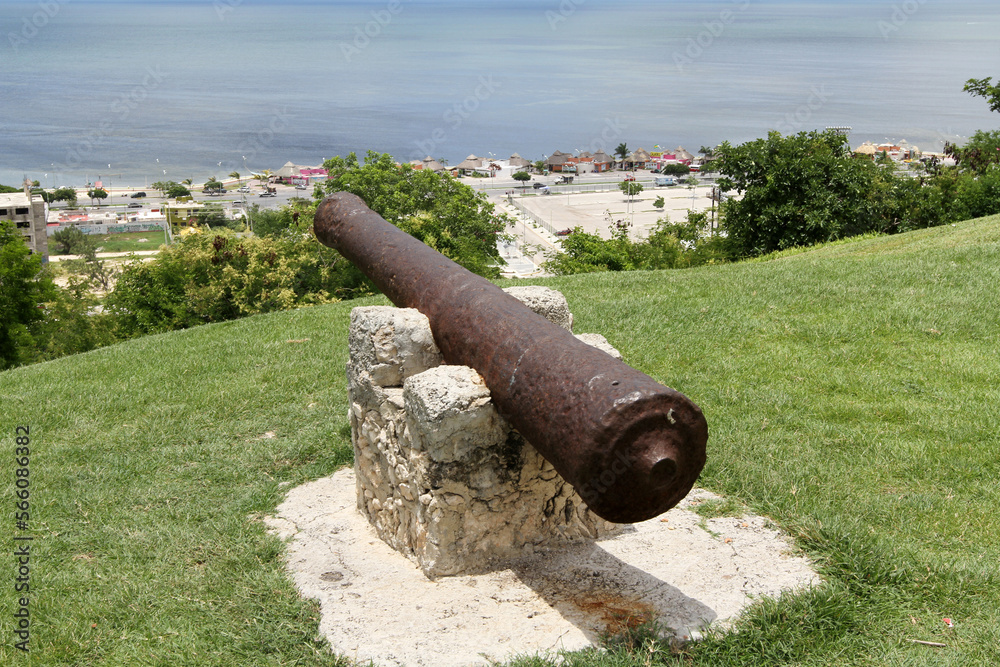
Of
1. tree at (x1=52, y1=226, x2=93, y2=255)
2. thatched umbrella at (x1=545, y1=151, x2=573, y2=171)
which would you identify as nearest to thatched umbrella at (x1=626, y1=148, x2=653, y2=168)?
thatched umbrella at (x1=545, y1=151, x2=573, y2=171)

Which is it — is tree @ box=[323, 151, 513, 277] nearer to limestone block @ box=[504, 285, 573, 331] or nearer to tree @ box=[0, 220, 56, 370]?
tree @ box=[0, 220, 56, 370]

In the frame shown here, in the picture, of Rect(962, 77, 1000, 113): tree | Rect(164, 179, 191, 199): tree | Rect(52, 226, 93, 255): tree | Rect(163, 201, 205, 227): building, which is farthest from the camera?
Rect(164, 179, 191, 199): tree

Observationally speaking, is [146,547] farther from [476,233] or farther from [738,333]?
[476,233]

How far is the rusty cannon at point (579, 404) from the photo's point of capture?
398cm

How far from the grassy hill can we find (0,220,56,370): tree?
41.8 ft

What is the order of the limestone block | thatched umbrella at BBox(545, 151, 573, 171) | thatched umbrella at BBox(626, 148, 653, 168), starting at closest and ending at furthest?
1. the limestone block
2. thatched umbrella at BBox(545, 151, 573, 171)
3. thatched umbrella at BBox(626, 148, 653, 168)

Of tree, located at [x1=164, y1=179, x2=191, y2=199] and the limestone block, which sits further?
tree, located at [x1=164, y1=179, x2=191, y2=199]

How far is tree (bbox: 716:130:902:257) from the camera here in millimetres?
21016

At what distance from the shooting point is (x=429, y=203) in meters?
27.0

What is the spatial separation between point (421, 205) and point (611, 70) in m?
165

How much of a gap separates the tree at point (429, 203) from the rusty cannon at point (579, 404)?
18548 mm

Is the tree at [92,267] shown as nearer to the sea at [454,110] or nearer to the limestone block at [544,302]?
the sea at [454,110]

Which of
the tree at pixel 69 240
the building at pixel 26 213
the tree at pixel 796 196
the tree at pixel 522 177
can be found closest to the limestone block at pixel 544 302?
the tree at pixel 796 196

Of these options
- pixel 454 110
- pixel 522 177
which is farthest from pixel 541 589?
pixel 454 110
